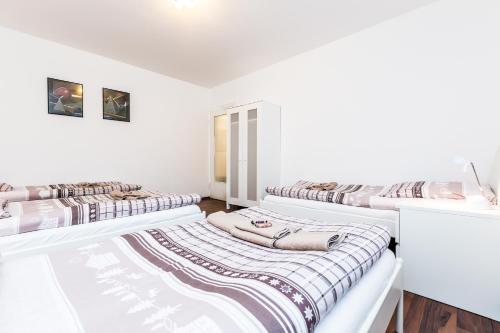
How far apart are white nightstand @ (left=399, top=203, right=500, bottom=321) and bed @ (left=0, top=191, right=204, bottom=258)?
1.87 m

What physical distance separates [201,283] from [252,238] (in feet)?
1.54

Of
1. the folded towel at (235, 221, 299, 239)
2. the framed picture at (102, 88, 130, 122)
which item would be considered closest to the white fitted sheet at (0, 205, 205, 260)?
the folded towel at (235, 221, 299, 239)

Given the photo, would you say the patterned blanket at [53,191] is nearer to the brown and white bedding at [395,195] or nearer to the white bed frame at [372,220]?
the white bed frame at [372,220]

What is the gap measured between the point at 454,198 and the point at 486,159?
2.53 feet

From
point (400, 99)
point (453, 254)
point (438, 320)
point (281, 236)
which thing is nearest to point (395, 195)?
point (453, 254)

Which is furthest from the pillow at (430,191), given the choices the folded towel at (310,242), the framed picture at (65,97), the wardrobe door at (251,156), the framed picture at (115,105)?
Answer: the framed picture at (65,97)

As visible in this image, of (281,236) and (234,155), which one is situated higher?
(234,155)

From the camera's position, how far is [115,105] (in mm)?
3873

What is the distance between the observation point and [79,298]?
73 cm

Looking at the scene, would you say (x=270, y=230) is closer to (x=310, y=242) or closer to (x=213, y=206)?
(x=310, y=242)

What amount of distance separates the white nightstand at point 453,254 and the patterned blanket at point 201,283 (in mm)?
660

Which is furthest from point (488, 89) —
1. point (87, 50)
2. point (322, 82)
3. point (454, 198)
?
point (87, 50)

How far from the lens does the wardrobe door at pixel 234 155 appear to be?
4.18m

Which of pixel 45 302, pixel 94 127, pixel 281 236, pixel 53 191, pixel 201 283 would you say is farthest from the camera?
pixel 94 127
